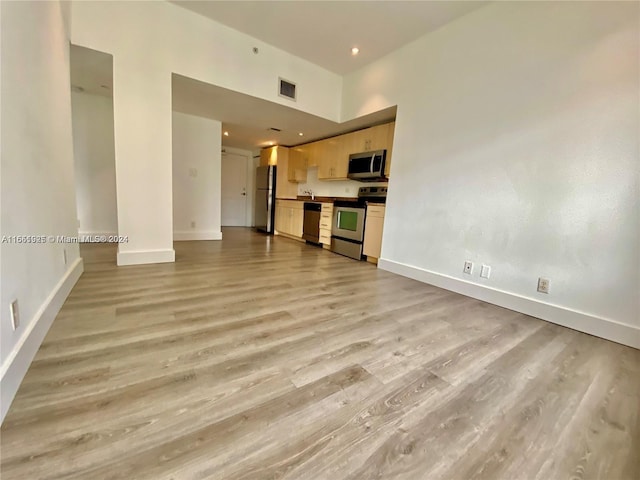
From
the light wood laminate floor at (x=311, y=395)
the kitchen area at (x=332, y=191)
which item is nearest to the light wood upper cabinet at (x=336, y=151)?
the kitchen area at (x=332, y=191)

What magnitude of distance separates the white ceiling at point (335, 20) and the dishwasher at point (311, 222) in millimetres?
2475

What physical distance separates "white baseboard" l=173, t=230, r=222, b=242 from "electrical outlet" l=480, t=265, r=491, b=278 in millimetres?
4477

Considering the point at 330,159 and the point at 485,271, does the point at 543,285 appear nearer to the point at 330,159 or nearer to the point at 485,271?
the point at 485,271

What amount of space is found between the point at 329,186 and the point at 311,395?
480 cm

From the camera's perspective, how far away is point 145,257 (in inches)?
123

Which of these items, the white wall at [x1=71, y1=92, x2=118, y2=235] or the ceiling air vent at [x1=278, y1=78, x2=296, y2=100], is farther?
the white wall at [x1=71, y1=92, x2=118, y2=235]

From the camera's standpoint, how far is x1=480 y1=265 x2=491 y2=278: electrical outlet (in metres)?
2.57

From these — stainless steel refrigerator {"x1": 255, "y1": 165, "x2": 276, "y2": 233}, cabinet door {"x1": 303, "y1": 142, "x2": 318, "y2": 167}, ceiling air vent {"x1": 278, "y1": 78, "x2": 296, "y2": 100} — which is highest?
ceiling air vent {"x1": 278, "y1": 78, "x2": 296, "y2": 100}

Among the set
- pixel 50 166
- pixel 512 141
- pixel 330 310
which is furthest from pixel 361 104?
pixel 50 166

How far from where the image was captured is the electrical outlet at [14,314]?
112 centimetres

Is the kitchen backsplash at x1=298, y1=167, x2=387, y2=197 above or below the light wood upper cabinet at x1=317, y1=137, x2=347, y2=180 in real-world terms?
below

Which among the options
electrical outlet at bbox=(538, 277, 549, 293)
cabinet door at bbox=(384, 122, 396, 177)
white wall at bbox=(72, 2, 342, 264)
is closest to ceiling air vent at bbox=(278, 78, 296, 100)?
white wall at bbox=(72, 2, 342, 264)

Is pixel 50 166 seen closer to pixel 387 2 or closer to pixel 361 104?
pixel 387 2

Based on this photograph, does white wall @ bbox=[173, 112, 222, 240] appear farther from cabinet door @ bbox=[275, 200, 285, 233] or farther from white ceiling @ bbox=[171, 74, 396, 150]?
cabinet door @ bbox=[275, 200, 285, 233]
